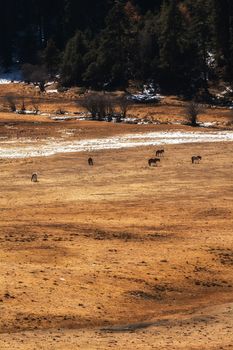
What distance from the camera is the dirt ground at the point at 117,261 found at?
53.7 ft

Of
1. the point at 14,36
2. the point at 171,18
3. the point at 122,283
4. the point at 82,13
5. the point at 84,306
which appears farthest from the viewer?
the point at 14,36

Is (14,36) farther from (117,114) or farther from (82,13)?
(117,114)

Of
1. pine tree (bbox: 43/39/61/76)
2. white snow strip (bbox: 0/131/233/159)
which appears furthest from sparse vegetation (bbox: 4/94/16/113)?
white snow strip (bbox: 0/131/233/159)

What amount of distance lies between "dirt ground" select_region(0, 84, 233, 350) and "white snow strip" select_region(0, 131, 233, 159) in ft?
36.3

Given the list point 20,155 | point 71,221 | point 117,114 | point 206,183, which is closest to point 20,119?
point 117,114

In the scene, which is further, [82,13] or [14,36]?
[14,36]

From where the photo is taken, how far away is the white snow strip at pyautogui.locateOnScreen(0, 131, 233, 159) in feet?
169

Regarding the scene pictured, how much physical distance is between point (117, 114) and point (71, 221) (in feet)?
159

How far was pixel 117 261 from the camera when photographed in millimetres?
21891

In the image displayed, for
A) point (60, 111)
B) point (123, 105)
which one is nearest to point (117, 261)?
point (123, 105)

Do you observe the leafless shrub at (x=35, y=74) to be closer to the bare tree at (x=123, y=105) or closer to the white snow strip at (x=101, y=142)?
the bare tree at (x=123, y=105)

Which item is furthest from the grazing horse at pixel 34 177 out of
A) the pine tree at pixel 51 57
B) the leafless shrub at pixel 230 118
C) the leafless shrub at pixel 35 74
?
the pine tree at pixel 51 57

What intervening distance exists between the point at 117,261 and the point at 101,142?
3560cm

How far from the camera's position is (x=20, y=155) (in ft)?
163
